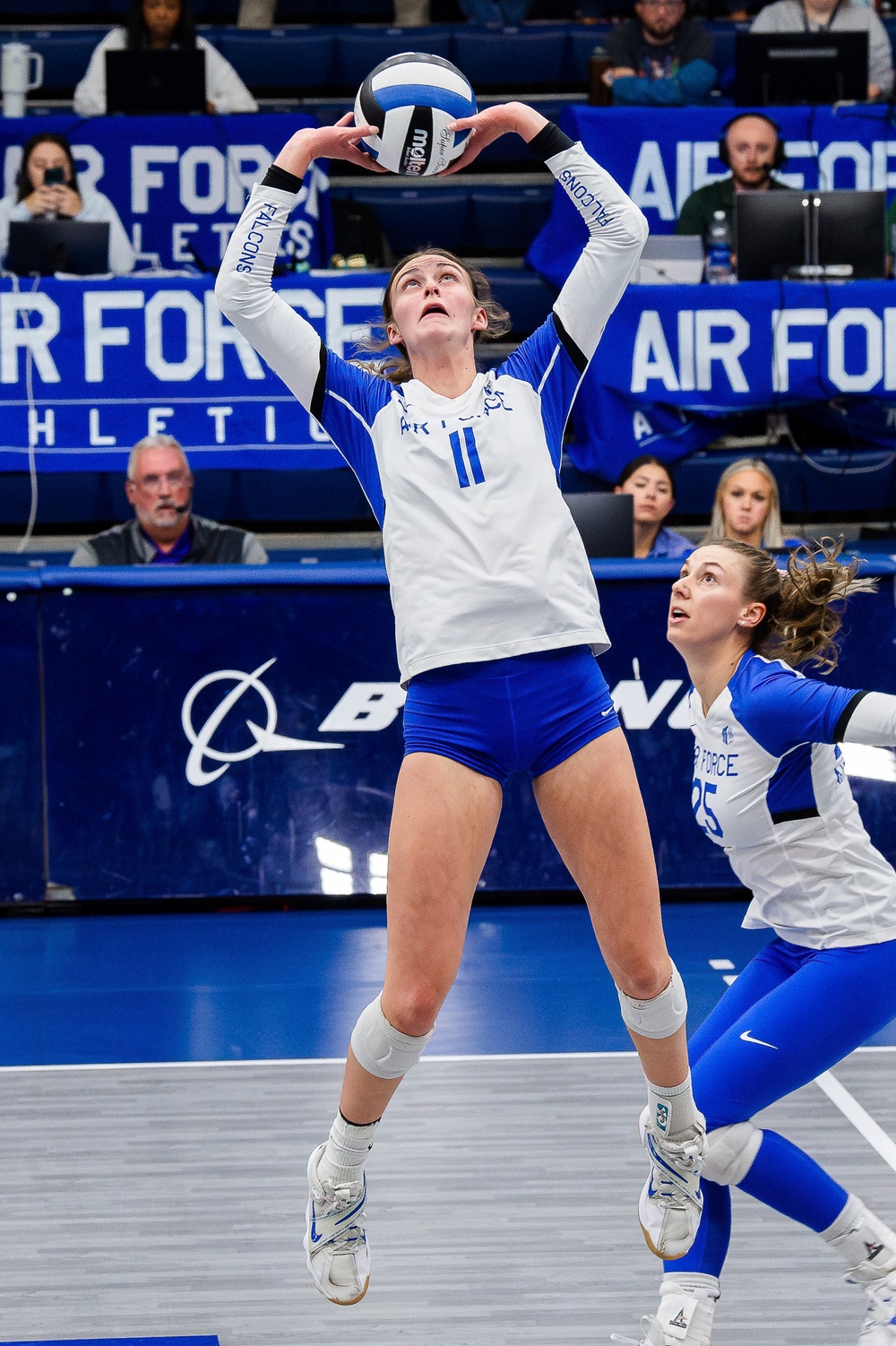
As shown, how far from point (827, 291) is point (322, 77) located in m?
4.30

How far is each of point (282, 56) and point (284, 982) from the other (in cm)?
727

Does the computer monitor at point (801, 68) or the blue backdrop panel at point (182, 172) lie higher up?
the computer monitor at point (801, 68)

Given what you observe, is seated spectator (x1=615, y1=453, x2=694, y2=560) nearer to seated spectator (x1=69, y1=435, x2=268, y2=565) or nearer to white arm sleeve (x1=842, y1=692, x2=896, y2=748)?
seated spectator (x1=69, y1=435, x2=268, y2=565)

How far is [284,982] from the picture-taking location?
5941 mm

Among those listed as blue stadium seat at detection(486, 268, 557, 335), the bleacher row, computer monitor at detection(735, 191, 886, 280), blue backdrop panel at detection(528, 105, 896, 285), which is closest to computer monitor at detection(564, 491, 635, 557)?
computer monitor at detection(735, 191, 886, 280)

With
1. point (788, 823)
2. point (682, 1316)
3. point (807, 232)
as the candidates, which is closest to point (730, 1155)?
point (682, 1316)

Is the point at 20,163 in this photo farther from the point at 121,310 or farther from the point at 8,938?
the point at 8,938

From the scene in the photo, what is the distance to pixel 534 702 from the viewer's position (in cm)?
322

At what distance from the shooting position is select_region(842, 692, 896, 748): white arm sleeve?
127 inches

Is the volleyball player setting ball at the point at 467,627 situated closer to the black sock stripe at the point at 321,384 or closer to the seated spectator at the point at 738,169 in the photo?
the black sock stripe at the point at 321,384

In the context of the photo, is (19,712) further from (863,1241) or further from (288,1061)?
(863,1241)

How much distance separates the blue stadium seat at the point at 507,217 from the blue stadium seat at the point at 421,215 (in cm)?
10

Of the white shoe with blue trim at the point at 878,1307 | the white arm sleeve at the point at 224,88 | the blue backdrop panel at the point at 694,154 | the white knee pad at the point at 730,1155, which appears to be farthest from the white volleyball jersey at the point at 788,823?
the white arm sleeve at the point at 224,88

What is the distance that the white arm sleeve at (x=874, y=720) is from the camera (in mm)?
3225
